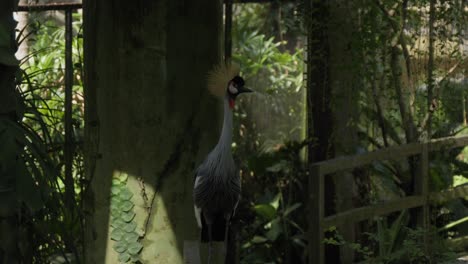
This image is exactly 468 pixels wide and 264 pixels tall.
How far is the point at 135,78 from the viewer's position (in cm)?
586

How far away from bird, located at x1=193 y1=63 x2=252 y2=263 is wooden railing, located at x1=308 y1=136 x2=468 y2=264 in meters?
1.27

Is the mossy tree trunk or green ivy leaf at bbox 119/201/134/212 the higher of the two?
the mossy tree trunk

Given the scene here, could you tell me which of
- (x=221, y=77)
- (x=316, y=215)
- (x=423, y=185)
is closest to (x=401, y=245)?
(x=423, y=185)

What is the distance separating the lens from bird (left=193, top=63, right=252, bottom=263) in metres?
5.49

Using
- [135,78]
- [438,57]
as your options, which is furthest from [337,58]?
[135,78]

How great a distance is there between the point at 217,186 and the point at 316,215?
157cm

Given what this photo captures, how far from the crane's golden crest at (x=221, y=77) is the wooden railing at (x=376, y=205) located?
168 cm

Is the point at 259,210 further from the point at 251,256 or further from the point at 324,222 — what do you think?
the point at 324,222

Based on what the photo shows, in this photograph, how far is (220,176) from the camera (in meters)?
5.70

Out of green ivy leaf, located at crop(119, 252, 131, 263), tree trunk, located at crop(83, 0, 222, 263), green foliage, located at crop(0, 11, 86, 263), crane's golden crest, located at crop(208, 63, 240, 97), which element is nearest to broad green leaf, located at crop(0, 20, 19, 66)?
green foliage, located at crop(0, 11, 86, 263)

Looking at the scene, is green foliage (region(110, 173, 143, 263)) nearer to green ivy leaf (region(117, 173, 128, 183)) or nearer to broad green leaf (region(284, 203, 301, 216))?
green ivy leaf (region(117, 173, 128, 183))

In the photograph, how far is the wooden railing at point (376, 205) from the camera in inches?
279

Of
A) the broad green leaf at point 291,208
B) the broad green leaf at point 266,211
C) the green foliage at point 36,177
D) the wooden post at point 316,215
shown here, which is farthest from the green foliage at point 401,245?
the green foliage at point 36,177

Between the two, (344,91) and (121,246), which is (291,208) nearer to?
(344,91)
